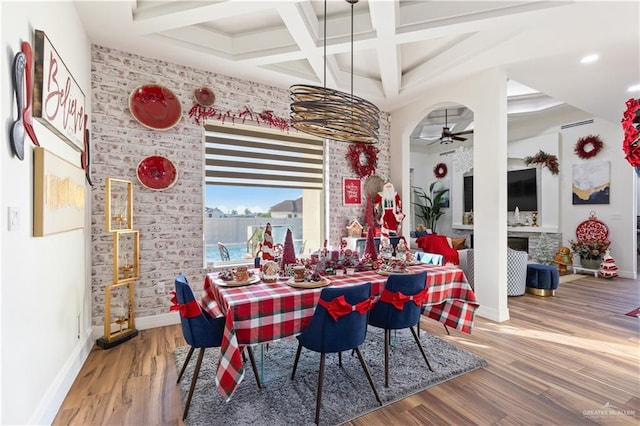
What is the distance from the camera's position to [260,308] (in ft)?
6.06

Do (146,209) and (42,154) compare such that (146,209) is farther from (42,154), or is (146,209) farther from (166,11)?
(166,11)

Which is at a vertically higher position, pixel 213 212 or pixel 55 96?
pixel 55 96

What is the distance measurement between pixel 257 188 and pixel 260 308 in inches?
104

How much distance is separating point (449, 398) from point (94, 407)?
7.84 feet

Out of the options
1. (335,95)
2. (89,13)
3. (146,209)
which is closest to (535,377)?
(335,95)

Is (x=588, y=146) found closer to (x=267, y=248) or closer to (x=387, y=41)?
(x=387, y=41)

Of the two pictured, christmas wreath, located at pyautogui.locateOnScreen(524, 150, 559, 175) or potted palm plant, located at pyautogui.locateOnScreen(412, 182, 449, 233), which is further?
potted palm plant, located at pyautogui.locateOnScreen(412, 182, 449, 233)

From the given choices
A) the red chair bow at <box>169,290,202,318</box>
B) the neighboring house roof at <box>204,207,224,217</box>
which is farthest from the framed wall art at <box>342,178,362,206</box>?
the red chair bow at <box>169,290,202,318</box>

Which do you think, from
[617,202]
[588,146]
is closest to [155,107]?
[588,146]

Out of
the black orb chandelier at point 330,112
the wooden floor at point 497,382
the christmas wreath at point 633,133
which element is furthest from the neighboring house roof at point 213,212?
the christmas wreath at point 633,133

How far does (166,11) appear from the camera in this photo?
2670 mm

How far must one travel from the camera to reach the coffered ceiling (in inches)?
105

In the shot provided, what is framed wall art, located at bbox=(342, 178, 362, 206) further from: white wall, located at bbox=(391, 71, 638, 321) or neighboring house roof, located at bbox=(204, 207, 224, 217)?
neighboring house roof, located at bbox=(204, 207, 224, 217)

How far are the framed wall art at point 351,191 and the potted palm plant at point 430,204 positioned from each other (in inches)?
162
